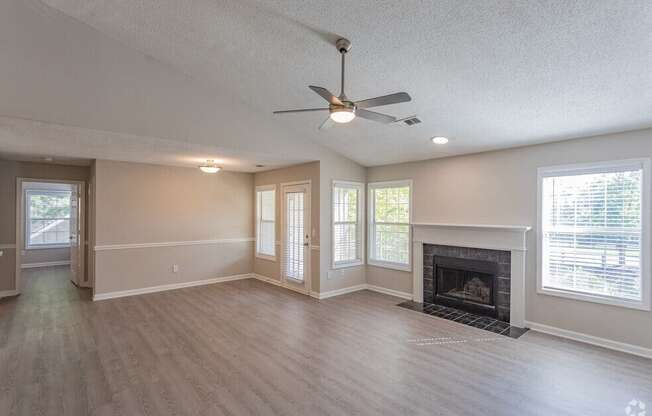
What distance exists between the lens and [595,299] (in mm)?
3883

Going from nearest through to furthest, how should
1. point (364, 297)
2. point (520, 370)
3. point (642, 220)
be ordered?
point (520, 370) → point (642, 220) → point (364, 297)

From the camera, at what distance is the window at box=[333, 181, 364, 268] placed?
611 cm

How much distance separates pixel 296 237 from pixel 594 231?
451 centimetres

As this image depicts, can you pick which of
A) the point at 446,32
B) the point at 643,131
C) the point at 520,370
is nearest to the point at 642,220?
the point at 643,131

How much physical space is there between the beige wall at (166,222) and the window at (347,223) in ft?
8.03

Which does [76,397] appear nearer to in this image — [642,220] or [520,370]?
[520,370]

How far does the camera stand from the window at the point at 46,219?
9.23 metres

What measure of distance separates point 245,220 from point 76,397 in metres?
4.97

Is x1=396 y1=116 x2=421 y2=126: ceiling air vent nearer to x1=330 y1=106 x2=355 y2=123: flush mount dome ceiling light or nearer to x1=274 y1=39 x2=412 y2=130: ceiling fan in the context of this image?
x1=274 y1=39 x2=412 y2=130: ceiling fan

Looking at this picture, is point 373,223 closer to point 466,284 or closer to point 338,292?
point 338,292

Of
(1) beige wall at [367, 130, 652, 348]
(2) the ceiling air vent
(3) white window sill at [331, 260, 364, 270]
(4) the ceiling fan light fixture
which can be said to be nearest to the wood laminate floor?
(1) beige wall at [367, 130, 652, 348]

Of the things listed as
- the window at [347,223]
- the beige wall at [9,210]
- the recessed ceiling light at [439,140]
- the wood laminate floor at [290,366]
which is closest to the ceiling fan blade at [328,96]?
the wood laminate floor at [290,366]

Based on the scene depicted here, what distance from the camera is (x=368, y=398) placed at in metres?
2.72

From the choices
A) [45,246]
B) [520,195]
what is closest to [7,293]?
[45,246]
